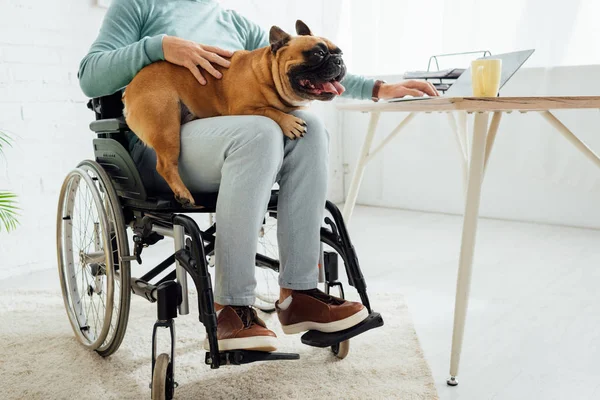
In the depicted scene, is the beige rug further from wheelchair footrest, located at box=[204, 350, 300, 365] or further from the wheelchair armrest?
the wheelchair armrest

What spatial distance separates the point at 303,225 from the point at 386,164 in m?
2.28

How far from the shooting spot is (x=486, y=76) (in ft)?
4.09

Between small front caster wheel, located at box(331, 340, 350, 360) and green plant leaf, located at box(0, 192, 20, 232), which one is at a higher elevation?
green plant leaf, located at box(0, 192, 20, 232)

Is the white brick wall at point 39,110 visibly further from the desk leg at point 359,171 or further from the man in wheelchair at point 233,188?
the desk leg at point 359,171

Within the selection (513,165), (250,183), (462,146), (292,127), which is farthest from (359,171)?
(513,165)

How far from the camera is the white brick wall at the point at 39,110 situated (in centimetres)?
218

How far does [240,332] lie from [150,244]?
34cm

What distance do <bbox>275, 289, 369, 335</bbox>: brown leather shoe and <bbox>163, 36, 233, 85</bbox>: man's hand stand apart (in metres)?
0.50

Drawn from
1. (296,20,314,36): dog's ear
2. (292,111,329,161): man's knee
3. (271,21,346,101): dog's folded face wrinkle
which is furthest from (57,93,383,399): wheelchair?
(296,20,314,36): dog's ear

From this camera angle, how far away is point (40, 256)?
2.32m

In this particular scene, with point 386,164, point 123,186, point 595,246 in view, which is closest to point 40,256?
point 123,186

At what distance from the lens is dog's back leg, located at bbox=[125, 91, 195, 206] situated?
1198mm

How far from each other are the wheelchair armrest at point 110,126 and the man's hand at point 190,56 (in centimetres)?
17

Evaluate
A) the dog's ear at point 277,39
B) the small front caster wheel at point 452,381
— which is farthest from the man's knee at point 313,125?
the small front caster wheel at point 452,381
